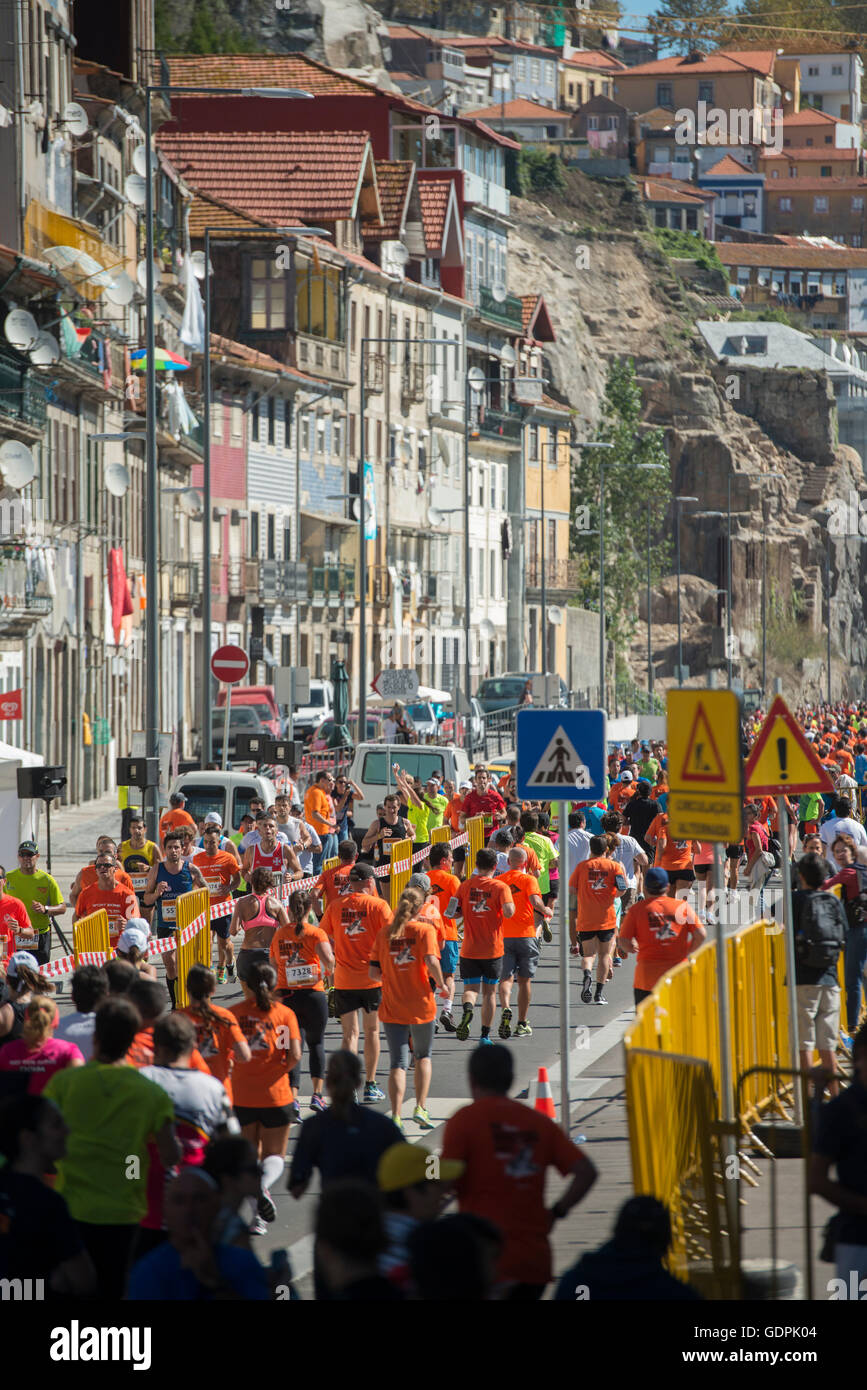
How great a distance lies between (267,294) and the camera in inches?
2948

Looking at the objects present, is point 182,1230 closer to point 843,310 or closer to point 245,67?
point 245,67

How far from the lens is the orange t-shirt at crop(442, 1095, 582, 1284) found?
853cm

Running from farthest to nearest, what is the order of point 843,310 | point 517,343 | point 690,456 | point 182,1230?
point 843,310 → point 690,456 → point 517,343 → point 182,1230

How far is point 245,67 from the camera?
85938 millimetres

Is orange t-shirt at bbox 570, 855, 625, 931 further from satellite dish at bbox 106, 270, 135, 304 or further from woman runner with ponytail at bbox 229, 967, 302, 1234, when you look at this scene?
satellite dish at bbox 106, 270, 135, 304

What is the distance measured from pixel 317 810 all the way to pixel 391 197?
59423 mm

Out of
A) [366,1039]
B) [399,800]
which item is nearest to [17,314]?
[399,800]

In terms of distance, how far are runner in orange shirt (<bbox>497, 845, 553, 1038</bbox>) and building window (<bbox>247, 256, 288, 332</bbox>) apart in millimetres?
56829

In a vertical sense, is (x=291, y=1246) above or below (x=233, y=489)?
below

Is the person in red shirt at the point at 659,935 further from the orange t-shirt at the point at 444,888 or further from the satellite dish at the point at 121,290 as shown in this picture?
the satellite dish at the point at 121,290

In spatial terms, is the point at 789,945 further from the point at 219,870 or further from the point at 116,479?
the point at 116,479

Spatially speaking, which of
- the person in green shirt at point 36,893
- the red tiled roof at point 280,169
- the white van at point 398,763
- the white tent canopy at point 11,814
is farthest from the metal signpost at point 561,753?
the red tiled roof at point 280,169

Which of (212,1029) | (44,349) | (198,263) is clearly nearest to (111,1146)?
(212,1029)
